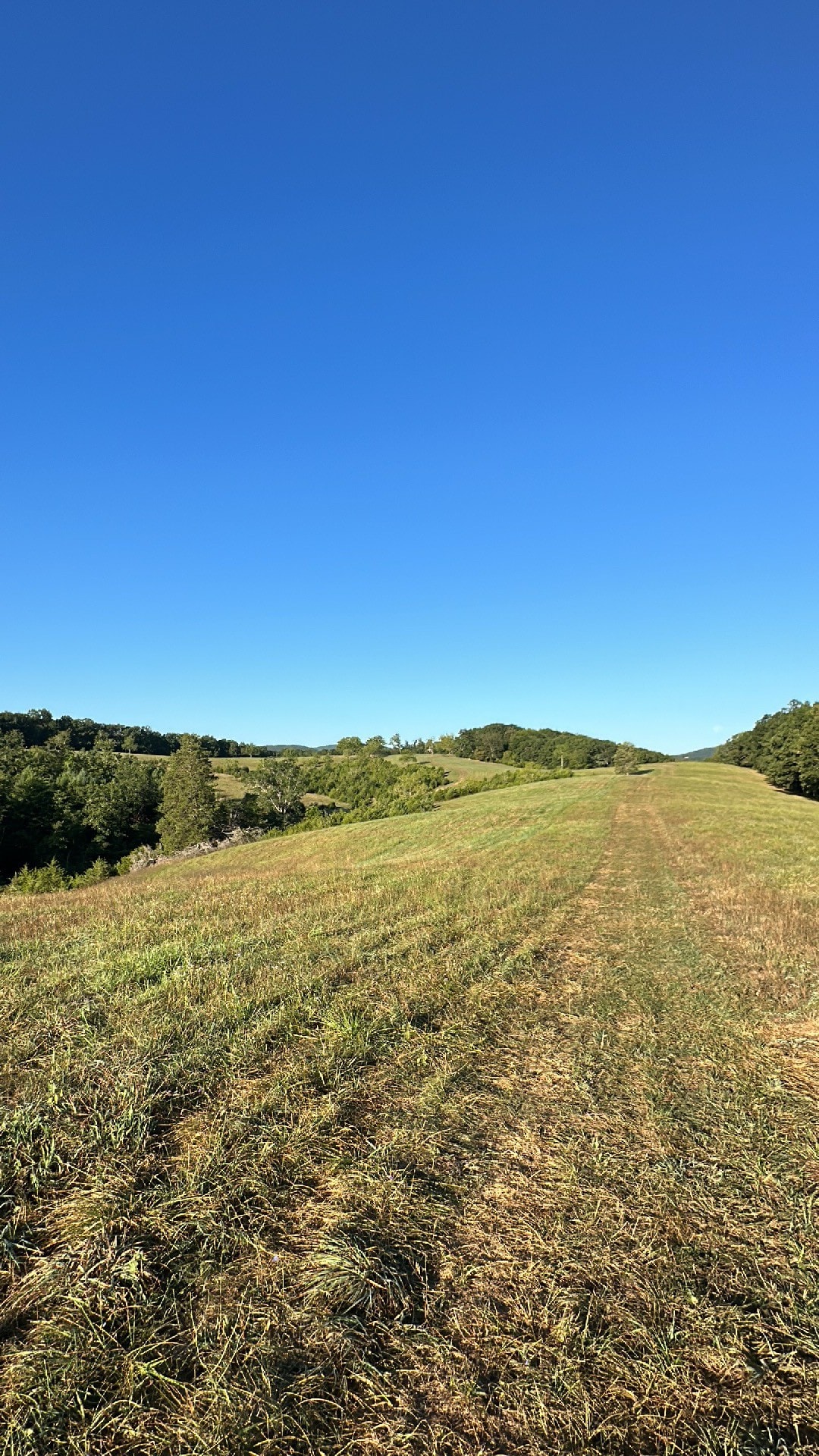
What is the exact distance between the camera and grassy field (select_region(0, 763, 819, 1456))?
227 centimetres

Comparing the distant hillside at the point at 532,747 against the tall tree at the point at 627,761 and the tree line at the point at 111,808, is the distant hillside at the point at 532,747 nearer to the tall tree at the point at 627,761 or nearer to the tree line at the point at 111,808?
the tall tree at the point at 627,761

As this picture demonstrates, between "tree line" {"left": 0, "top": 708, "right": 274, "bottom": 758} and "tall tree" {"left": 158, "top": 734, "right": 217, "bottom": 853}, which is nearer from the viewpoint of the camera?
"tall tree" {"left": 158, "top": 734, "right": 217, "bottom": 853}

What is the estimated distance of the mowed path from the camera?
230 centimetres

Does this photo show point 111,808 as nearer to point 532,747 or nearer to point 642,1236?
point 642,1236

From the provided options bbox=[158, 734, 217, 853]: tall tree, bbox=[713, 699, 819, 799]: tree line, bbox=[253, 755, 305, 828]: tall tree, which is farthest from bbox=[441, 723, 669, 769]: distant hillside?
bbox=[158, 734, 217, 853]: tall tree

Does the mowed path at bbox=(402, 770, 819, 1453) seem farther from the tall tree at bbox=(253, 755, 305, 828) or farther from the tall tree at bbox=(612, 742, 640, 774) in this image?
the tall tree at bbox=(253, 755, 305, 828)

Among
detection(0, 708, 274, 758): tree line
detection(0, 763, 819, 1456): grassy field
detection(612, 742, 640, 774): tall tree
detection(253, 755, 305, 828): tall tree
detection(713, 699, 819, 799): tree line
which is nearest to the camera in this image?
detection(0, 763, 819, 1456): grassy field

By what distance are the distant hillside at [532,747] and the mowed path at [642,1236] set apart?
113m

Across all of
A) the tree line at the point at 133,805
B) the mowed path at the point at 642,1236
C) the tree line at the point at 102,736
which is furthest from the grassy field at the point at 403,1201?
the tree line at the point at 102,736

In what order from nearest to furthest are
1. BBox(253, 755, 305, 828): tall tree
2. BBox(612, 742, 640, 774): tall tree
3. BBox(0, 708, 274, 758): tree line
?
BBox(612, 742, 640, 774): tall tree < BBox(253, 755, 305, 828): tall tree < BBox(0, 708, 274, 758): tree line

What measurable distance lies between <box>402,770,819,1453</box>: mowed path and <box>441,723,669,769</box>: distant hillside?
113 m

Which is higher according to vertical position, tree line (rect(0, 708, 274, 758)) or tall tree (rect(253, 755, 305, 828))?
tree line (rect(0, 708, 274, 758))

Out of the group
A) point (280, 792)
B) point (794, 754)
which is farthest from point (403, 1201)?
point (280, 792)

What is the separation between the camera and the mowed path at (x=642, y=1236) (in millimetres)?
2305
